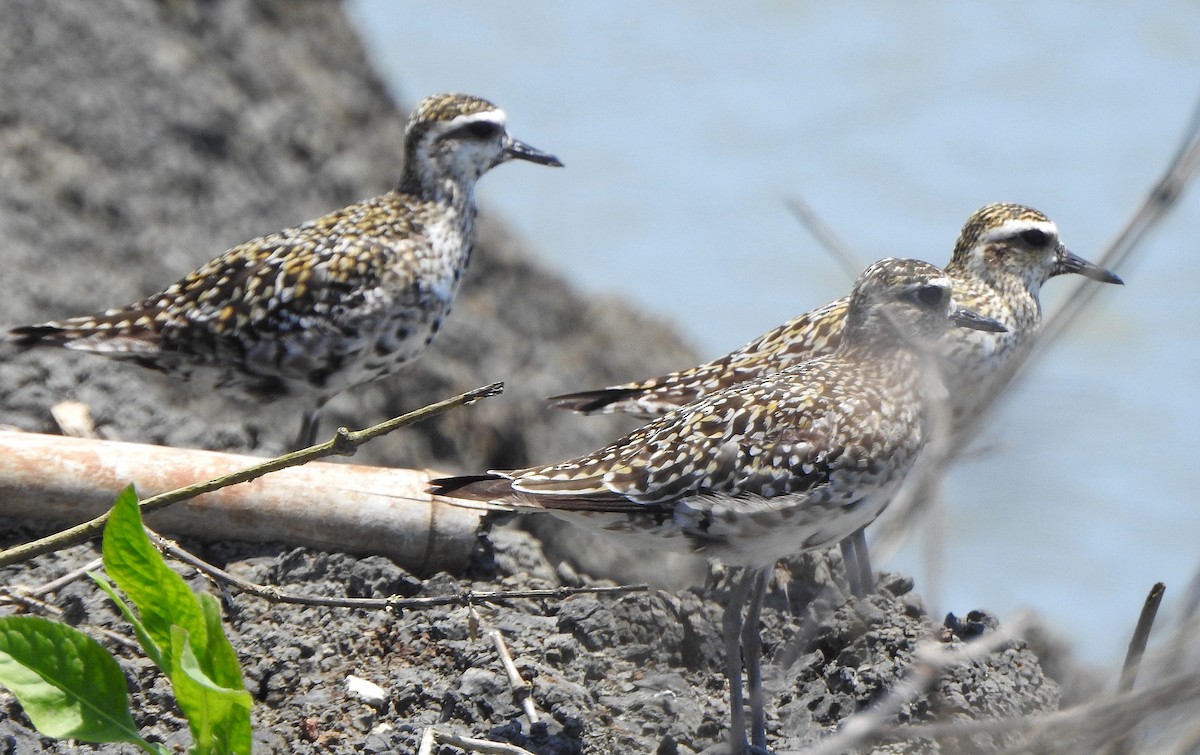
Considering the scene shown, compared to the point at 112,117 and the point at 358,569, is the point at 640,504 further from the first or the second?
the point at 112,117

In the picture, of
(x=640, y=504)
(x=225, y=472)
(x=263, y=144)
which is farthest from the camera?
(x=263, y=144)

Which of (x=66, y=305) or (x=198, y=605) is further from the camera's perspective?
(x=66, y=305)

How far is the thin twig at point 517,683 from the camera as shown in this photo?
192 inches

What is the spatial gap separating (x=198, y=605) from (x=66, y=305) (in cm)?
520

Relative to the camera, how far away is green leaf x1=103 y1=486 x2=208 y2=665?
420 centimetres

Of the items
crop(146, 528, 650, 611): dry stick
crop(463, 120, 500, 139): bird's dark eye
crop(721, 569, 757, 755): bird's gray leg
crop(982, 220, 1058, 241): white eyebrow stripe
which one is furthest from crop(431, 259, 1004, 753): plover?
crop(463, 120, 500, 139): bird's dark eye

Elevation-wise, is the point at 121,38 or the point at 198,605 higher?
the point at 121,38

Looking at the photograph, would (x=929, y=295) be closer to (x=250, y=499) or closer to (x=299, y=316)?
(x=250, y=499)

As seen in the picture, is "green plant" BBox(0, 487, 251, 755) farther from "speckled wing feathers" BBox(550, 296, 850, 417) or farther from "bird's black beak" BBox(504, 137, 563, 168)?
"bird's black beak" BBox(504, 137, 563, 168)

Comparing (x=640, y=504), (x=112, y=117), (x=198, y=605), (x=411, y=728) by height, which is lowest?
(x=411, y=728)

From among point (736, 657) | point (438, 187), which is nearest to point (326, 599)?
point (736, 657)

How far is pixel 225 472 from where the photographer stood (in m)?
5.55

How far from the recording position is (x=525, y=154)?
8258mm

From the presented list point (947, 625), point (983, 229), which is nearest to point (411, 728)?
point (947, 625)
